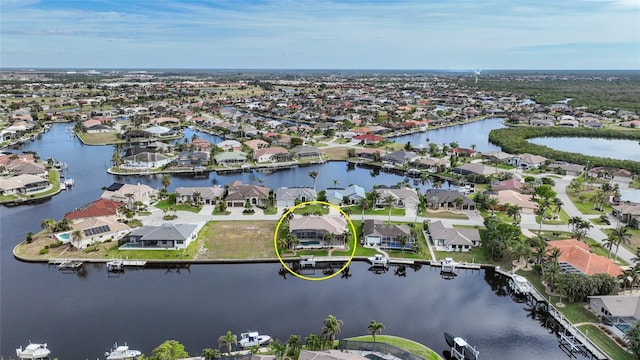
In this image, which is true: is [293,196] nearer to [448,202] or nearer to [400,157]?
[448,202]

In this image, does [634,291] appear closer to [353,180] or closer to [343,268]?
[343,268]

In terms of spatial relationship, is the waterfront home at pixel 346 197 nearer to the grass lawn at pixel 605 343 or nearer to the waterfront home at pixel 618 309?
the waterfront home at pixel 618 309

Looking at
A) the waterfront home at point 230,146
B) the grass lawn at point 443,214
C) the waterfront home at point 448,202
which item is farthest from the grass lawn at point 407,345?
the waterfront home at point 230,146

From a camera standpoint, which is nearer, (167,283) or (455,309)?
(455,309)

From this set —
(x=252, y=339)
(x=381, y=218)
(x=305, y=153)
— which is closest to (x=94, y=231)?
(x=252, y=339)

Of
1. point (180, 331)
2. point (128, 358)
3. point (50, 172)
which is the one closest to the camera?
point (128, 358)

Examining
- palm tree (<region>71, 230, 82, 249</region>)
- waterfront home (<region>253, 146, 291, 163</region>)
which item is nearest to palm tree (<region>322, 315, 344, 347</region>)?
palm tree (<region>71, 230, 82, 249</region>)

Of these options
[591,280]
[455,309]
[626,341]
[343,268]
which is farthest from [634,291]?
[343,268]
